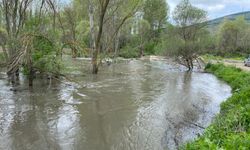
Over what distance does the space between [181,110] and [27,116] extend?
6.98m

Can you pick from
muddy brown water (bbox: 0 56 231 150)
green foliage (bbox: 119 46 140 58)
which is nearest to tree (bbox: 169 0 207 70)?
green foliage (bbox: 119 46 140 58)

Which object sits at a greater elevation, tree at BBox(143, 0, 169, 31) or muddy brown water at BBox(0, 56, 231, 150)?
tree at BBox(143, 0, 169, 31)

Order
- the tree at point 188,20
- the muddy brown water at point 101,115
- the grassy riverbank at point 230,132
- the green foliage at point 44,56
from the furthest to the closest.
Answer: the tree at point 188,20
the green foliage at point 44,56
the muddy brown water at point 101,115
the grassy riverbank at point 230,132

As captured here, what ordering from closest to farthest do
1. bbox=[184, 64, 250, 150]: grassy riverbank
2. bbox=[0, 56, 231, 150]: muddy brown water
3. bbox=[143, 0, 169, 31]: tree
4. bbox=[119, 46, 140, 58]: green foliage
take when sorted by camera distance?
bbox=[184, 64, 250, 150]: grassy riverbank
bbox=[0, 56, 231, 150]: muddy brown water
bbox=[119, 46, 140, 58]: green foliage
bbox=[143, 0, 169, 31]: tree

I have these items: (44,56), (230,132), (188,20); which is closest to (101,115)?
(230,132)

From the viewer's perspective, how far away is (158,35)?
7850 centimetres

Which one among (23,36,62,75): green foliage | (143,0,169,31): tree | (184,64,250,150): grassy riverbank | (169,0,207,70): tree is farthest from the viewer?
(143,0,169,31): tree

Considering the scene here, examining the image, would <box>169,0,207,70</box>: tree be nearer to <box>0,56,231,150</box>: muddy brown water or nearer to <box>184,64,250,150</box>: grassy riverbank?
<box>0,56,231,150</box>: muddy brown water

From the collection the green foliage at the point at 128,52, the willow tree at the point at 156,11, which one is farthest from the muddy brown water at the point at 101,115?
the willow tree at the point at 156,11

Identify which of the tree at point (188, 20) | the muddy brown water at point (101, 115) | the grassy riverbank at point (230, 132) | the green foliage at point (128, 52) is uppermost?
the tree at point (188, 20)

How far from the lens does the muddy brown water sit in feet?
32.7

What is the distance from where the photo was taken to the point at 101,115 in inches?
525

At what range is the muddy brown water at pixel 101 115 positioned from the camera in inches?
392

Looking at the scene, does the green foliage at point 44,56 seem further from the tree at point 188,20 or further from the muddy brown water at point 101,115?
the tree at point 188,20
